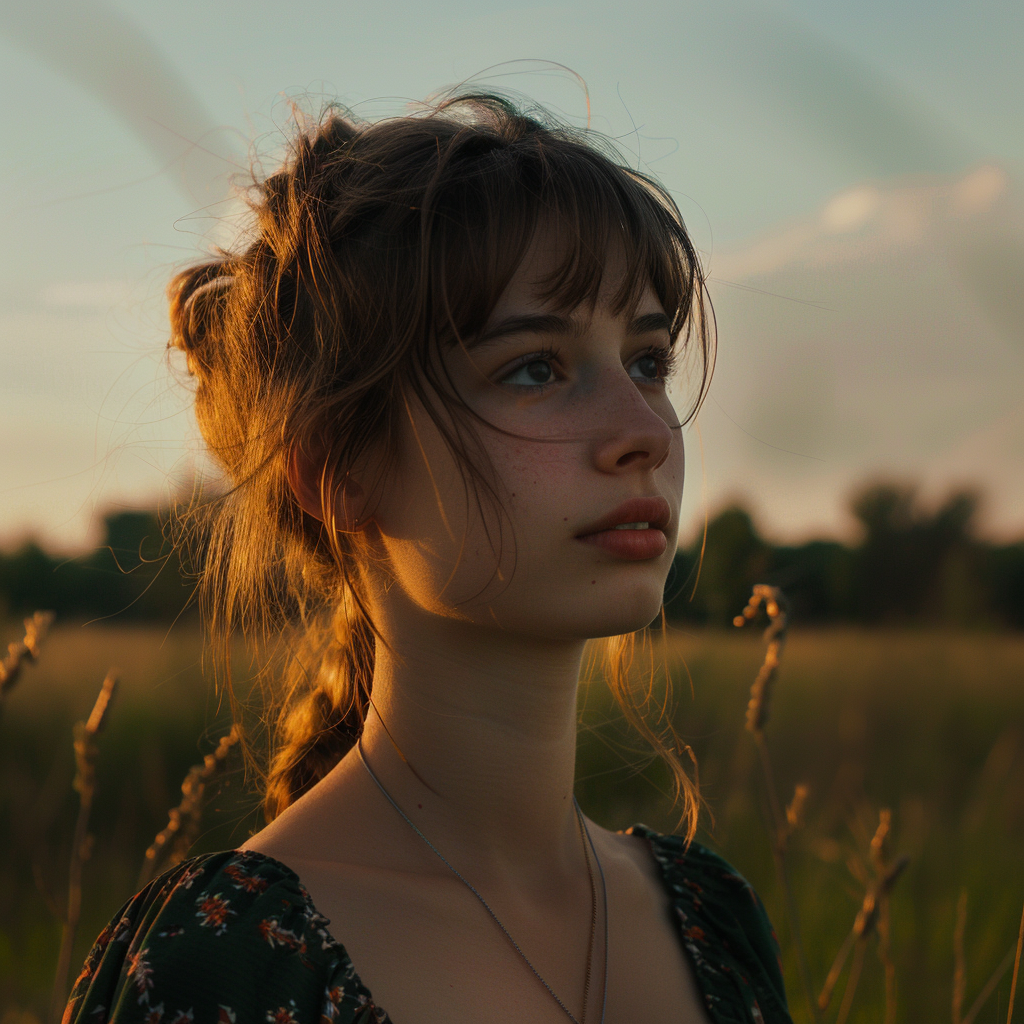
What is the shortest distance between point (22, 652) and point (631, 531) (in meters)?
0.79

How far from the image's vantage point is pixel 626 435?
111cm

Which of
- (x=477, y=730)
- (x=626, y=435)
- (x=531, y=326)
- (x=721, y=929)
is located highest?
(x=531, y=326)

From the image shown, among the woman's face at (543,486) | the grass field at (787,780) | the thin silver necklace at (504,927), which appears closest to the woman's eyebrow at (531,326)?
the woman's face at (543,486)

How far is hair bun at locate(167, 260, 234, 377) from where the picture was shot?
1492mm

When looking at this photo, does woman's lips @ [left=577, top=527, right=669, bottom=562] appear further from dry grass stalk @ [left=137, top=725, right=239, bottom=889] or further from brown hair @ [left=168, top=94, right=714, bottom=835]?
dry grass stalk @ [left=137, top=725, right=239, bottom=889]

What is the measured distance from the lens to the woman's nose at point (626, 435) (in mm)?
1112

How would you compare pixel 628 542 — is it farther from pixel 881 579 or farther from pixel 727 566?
pixel 881 579

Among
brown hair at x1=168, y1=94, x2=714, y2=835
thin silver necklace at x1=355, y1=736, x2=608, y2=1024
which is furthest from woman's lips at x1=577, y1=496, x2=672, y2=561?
thin silver necklace at x1=355, y1=736, x2=608, y2=1024

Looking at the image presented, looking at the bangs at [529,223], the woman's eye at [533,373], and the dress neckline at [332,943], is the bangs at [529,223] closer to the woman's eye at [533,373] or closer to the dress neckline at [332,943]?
the woman's eye at [533,373]

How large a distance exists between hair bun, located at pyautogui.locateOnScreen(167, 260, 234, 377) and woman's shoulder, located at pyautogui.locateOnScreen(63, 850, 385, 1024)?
84 cm

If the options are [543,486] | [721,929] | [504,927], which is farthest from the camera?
[721,929]

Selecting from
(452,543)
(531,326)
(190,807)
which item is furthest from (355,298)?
(190,807)

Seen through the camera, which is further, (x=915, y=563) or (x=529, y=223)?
(x=915, y=563)

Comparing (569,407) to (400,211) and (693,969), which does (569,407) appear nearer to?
(400,211)
